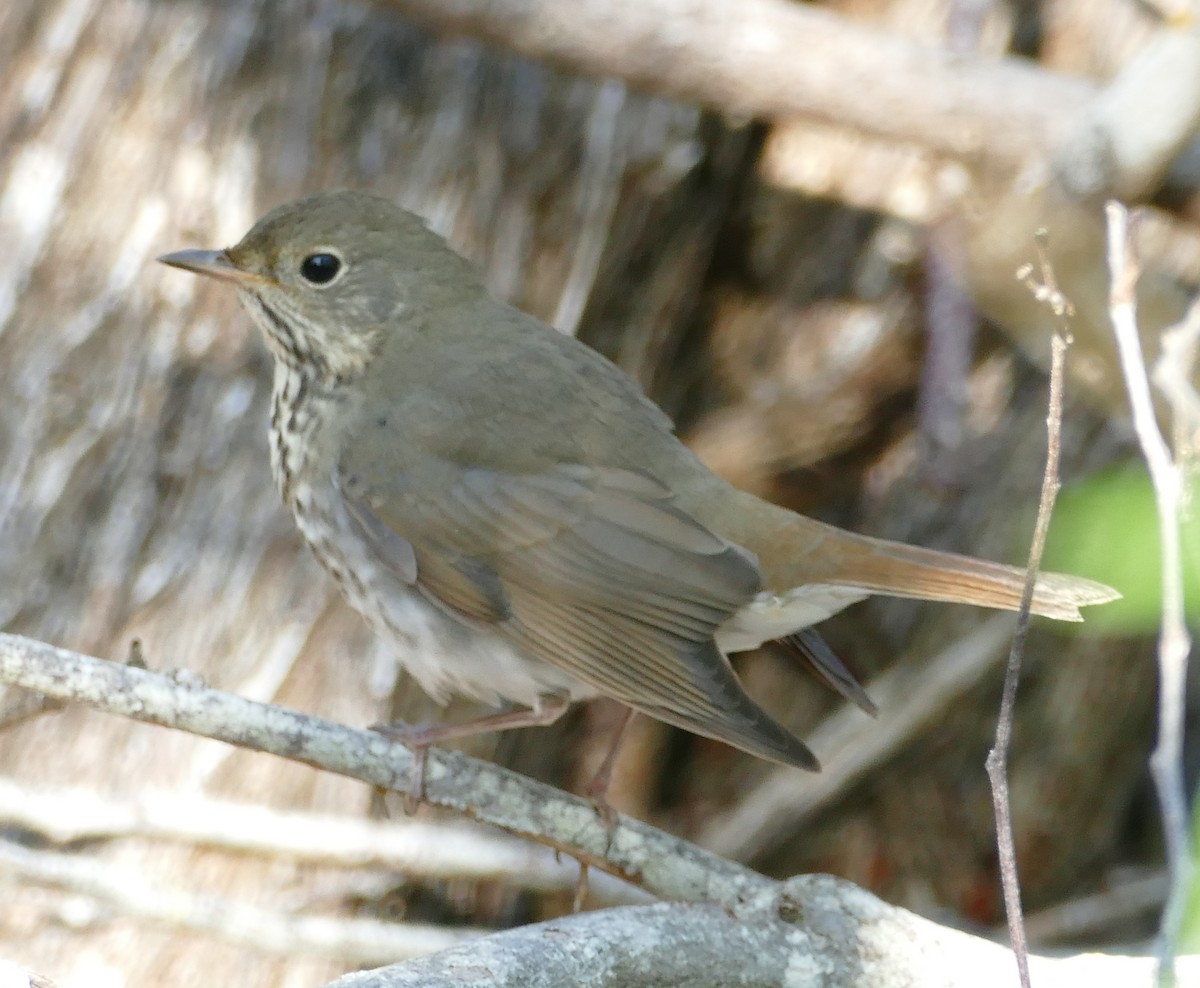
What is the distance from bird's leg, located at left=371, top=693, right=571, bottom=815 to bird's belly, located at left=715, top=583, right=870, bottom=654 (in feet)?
1.29

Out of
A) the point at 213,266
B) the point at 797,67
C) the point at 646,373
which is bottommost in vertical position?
the point at 213,266

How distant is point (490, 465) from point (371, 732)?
640 mm

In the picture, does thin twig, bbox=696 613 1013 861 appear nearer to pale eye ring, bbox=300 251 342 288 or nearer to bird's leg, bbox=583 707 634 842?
bird's leg, bbox=583 707 634 842

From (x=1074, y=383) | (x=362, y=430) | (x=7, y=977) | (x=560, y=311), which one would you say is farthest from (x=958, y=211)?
(x=7, y=977)

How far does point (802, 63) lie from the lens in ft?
13.5

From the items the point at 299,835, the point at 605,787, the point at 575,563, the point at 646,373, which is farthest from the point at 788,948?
the point at 646,373

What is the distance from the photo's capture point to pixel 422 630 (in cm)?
317

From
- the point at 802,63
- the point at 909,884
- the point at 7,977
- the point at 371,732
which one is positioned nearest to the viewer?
the point at 7,977

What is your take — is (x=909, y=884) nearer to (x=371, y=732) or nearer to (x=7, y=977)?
(x=371, y=732)

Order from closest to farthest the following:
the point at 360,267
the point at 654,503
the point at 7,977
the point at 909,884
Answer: the point at 7,977 < the point at 654,503 < the point at 360,267 < the point at 909,884

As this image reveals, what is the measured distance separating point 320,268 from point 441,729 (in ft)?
3.51

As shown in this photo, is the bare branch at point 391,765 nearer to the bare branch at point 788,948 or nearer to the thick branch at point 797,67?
the bare branch at point 788,948

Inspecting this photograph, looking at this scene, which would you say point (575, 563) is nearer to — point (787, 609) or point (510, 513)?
point (510, 513)

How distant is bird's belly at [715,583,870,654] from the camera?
3057 mm
